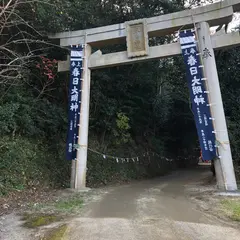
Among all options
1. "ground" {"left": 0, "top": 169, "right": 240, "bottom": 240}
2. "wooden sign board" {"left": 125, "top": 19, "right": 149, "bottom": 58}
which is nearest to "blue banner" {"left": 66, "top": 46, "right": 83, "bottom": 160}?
"wooden sign board" {"left": 125, "top": 19, "right": 149, "bottom": 58}

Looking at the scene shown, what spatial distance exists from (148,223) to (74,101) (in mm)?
5037

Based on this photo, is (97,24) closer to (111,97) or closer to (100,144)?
(111,97)

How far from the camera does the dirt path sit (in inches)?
152

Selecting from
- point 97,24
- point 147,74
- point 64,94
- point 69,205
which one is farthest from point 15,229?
point 147,74

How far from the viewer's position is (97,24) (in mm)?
10805

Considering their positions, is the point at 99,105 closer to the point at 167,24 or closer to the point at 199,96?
the point at 167,24

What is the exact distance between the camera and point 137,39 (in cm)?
820

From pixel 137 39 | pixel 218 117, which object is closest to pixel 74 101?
pixel 137 39

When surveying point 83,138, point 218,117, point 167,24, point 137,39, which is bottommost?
point 83,138

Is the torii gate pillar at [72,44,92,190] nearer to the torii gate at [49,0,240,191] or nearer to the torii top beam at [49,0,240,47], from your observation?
the torii gate at [49,0,240,191]

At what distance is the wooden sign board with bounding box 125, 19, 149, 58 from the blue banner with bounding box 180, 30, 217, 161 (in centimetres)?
110

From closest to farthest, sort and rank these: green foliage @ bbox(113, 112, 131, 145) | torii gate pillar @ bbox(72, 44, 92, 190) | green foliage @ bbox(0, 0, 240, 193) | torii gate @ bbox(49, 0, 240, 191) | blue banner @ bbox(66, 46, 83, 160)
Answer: torii gate @ bbox(49, 0, 240, 191) < green foliage @ bbox(0, 0, 240, 193) < torii gate pillar @ bbox(72, 44, 92, 190) < blue banner @ bbox(66, 46, 83, 160) < green foliage @ bbox(113, 112, 131, 145)

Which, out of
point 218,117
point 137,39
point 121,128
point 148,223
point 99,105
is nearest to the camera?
point 148,223

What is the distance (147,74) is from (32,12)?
6.59 metres
